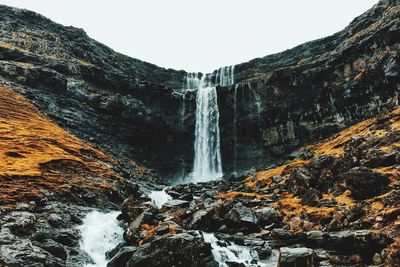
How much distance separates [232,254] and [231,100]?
193ft

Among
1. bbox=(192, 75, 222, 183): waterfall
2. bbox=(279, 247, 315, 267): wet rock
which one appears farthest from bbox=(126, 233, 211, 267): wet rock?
bbox=(192, 75, 222, 183): waterfall

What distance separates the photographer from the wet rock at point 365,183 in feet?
100.0

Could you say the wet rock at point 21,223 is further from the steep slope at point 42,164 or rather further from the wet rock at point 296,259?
the wet rock at point 296,259

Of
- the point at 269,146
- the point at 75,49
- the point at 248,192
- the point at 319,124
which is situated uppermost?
the point at 75,49

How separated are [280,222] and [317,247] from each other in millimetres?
7240

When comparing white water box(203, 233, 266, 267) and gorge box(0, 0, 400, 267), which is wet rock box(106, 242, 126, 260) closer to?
gorge box(0, 0, 400, 267)

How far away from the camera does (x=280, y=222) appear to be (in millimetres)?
31094

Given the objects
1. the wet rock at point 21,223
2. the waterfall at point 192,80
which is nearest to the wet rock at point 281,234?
the wet rock at point 21,223

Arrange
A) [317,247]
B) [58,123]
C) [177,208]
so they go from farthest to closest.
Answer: [58,123] → [177,208] → [317,247]

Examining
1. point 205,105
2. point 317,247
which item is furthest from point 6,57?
point 317,247

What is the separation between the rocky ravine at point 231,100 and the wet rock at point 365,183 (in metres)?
38.2

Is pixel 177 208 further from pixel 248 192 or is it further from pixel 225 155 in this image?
pixel 225 155

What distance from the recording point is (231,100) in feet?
268

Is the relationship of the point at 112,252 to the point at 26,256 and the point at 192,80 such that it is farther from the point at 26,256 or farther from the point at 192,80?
the point at 192,80
